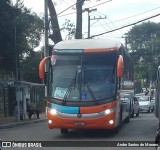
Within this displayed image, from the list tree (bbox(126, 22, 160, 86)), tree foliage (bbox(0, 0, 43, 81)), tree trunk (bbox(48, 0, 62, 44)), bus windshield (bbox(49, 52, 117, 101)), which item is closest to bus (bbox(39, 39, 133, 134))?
bus windshield (bbox(49, 52, 117, 101))

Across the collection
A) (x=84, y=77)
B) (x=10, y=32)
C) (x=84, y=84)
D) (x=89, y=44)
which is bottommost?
(x=84, y=84)

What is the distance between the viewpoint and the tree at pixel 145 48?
78875mm

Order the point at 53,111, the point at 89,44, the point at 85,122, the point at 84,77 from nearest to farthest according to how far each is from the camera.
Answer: the point at 85,122, the point at 53,111, the point at 84,77, the point at 89,44

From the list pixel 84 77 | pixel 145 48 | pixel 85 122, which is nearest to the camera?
pixel 85 122

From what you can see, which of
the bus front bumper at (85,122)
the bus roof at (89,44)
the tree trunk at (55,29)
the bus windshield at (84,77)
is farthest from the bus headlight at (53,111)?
the tree trunk at (55,29)

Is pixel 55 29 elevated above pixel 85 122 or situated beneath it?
elevated above

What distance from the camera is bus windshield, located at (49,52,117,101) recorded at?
1650 centimetres

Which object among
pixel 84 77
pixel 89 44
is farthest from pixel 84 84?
pixel 89 44

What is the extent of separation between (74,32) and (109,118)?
782 inches

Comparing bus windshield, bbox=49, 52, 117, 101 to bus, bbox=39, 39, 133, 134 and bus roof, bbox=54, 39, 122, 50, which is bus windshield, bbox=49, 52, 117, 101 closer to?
bus, bbox=39, 39, 133, 134

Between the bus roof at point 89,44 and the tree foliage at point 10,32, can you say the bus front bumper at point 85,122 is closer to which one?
the bus roof at point 89,44

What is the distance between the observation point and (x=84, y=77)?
16.8 metres

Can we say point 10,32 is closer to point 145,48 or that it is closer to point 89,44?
point 89,44

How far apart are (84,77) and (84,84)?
0.95ft
